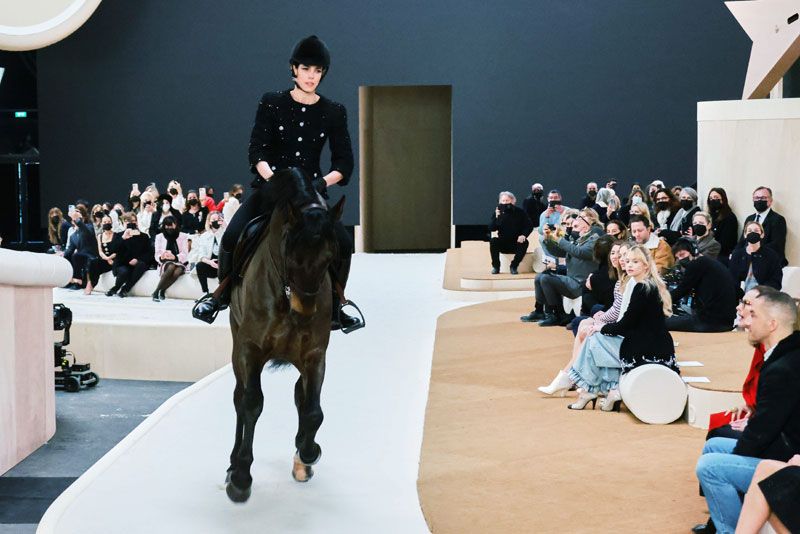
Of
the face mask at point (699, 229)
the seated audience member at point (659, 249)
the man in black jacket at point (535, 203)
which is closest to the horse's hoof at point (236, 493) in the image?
the seated audience member at point (659, 249)

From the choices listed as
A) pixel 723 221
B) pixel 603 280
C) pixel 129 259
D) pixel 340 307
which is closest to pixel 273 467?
pixel 340 307

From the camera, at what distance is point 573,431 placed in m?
6.35

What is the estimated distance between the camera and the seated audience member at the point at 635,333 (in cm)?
661

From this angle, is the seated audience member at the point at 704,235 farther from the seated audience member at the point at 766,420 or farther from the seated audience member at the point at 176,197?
the seated audience member at the point at 176,197

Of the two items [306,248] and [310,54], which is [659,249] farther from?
[306,248]

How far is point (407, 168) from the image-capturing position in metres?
22.7

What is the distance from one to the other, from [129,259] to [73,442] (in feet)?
20.4

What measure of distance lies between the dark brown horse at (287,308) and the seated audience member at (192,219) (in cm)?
1240

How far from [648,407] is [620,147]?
49.8 feet

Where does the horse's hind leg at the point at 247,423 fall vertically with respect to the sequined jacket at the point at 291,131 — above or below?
below

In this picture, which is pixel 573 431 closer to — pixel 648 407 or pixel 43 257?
pixel 648 407

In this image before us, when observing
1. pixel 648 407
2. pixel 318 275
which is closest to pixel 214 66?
pixel 648 407

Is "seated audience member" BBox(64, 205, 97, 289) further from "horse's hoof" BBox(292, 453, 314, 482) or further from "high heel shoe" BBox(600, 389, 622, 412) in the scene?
"horse's hoof" BBox(292, 453, 314, 482)

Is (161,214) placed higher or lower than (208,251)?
higher
